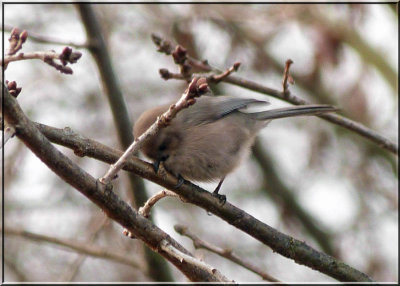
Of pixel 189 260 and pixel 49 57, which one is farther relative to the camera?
pixel 189 260

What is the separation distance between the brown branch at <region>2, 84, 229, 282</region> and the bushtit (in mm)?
937

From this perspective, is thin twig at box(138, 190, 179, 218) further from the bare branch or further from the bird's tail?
the bird's tail

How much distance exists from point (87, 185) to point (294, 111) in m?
2.63

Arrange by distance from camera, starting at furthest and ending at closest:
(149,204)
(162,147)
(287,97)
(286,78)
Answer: (287,97) → (162,147) → (286,78) → (149,204)

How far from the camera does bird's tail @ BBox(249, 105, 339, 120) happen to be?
4.50m

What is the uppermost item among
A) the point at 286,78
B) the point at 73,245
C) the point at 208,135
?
the point at 286,78

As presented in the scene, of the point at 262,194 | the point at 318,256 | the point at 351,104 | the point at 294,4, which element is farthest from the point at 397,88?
the point at 318,256

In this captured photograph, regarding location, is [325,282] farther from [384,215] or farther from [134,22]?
[134,22]

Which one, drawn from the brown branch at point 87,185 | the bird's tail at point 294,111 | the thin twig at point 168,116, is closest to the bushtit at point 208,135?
the bird's tail at point 294,111

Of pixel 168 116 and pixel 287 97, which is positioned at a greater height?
pixel 287 97

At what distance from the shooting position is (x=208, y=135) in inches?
181

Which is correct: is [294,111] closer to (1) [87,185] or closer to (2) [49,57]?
(1) [87,185]

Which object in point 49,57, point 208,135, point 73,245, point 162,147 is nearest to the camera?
point 49,57

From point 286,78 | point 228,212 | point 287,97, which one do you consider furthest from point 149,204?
point 287,97
